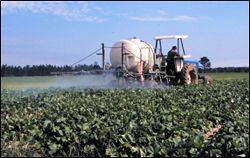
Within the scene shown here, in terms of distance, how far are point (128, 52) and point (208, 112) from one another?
8.82 meters

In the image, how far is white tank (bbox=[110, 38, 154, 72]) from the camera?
19.5 metres

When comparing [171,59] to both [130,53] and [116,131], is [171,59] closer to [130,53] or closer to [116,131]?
[130,53]

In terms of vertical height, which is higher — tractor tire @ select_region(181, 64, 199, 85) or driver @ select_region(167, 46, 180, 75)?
driver @ select_region(167, 46, 180, 75)

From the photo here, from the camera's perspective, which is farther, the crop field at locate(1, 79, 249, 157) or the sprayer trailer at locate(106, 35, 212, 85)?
the sprayer trailer at locate(106, 35, 212, 85)

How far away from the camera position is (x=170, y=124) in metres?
8.70

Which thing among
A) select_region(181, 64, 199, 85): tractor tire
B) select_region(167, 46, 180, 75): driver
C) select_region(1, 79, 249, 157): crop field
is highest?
select_region(167, 46, 180, 75): driver

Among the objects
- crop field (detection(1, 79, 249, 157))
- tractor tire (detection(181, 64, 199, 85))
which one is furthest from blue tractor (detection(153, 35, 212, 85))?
crop field (detection(1, 79, 249, 157))

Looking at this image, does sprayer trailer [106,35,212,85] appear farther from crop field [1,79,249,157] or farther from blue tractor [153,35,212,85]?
crop field [1,79,249,157]

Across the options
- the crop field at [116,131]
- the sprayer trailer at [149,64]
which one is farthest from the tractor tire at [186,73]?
the crop field at [116,131]

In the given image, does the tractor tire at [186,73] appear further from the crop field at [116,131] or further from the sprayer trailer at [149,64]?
the crop field at [116,131]

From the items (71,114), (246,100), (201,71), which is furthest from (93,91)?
(201,71)

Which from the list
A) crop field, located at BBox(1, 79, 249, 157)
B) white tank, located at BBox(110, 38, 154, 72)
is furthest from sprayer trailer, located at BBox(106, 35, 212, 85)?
crop field, located at BBox(1, 79, 249, 157)

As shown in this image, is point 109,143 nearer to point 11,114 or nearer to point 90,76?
point 11,114

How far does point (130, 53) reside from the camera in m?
19.5
